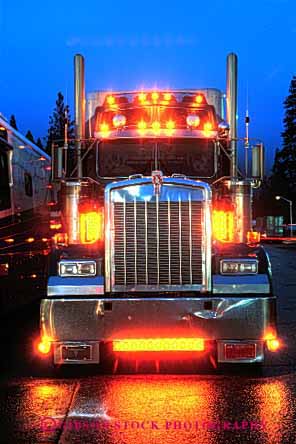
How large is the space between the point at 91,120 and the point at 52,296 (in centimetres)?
330

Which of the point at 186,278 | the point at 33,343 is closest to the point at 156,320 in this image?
the point at 186,278

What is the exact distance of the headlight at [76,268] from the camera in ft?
24.3

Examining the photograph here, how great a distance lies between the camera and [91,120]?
9.73 m

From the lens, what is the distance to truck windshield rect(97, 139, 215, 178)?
29.1 feet

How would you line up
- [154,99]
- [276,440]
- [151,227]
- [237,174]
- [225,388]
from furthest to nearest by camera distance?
[154,99]
[237,174]
[151,227]
[225,388]
[276,440]

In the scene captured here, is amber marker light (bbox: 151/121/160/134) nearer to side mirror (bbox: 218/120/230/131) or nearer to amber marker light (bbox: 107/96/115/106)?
side mirror (bbox: 218/120/230/131)

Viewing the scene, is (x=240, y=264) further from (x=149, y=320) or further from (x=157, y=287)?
(x=149, y=320)

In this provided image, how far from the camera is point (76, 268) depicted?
7.42 m

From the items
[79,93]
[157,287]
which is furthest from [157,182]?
[79,93]

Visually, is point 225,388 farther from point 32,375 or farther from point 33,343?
point 33,343

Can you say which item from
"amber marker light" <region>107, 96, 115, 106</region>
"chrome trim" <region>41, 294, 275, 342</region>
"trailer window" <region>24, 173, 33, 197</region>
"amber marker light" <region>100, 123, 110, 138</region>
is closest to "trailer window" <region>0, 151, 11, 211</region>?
"trailer window" <region>24, 173, 33, 197</region>

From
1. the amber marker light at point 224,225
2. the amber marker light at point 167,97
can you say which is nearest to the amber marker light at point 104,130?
the amber marker light at point 167,97

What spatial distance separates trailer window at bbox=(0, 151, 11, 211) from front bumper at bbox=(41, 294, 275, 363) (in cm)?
412

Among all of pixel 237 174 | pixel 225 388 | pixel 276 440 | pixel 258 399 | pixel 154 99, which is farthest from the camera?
pixel 154 99
